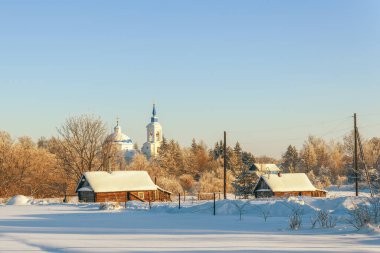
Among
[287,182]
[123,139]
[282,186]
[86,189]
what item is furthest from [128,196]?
→ [123,139]

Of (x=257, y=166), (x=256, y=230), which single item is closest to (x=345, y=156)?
(x=257, y=166)

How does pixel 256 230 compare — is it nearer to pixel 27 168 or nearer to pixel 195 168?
pixel 27 168

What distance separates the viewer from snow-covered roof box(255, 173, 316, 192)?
5319 centimetres

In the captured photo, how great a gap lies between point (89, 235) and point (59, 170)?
5581 cm

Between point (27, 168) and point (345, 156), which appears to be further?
point (345, 156)

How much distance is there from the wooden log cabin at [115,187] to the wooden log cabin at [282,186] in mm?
10503

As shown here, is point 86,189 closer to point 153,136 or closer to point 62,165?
point 62,165

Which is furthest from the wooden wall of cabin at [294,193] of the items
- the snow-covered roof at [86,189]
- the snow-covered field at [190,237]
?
the snow-covered field at [190,237]

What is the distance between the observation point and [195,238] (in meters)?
16.4

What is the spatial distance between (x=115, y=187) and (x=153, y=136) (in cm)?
11039

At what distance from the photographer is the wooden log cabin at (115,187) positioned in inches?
1934

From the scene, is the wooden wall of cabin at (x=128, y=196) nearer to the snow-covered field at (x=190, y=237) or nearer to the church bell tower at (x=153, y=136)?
the snow-covered field at (x=190, y=237)

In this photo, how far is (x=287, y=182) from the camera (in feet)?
178

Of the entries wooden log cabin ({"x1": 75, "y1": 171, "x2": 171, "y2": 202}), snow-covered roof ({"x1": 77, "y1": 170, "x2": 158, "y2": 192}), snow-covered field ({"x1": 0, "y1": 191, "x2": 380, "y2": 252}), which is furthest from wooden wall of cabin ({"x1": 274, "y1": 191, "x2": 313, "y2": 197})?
snow-covered field ({"x1": 0, "y1": 191, "x2": 380, "y2": 252})
